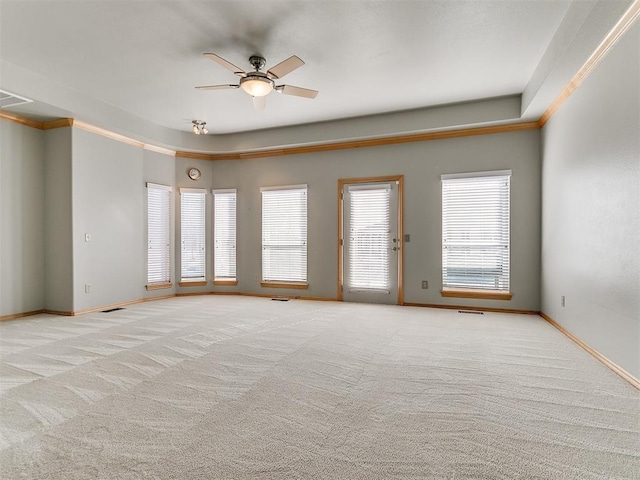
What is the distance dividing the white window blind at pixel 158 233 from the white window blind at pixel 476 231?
510 centimetres

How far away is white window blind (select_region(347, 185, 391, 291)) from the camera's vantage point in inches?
234

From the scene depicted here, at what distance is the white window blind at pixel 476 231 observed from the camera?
5.27m

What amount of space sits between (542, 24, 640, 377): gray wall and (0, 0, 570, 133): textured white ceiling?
78 centimetres

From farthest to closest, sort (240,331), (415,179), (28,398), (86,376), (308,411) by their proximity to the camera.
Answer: (415,179)
(240,331)
(86,376)
(28,398)
(308,411)

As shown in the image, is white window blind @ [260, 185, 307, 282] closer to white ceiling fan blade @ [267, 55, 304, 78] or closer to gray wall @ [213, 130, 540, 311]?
gray wall @ [213, 130, 540, 311]

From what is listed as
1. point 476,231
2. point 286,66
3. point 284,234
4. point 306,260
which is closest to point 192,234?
point 284,234

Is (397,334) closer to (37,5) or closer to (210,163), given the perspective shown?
(37,5)

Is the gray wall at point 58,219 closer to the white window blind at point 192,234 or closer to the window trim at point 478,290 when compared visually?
the white window blind at point 192,234

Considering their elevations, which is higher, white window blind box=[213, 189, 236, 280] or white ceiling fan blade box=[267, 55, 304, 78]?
white ceiling fan blade box=[267, 55, 304, 78]

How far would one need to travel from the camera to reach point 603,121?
311 cm

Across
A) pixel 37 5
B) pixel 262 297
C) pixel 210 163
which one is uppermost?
pixel 37 5

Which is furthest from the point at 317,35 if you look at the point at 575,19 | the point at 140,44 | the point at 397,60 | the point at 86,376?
the point at 86,376

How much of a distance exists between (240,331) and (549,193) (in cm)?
448

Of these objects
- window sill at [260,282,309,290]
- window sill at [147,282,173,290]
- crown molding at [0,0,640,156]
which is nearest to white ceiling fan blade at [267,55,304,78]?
crown molding at [0,0,640,156]
